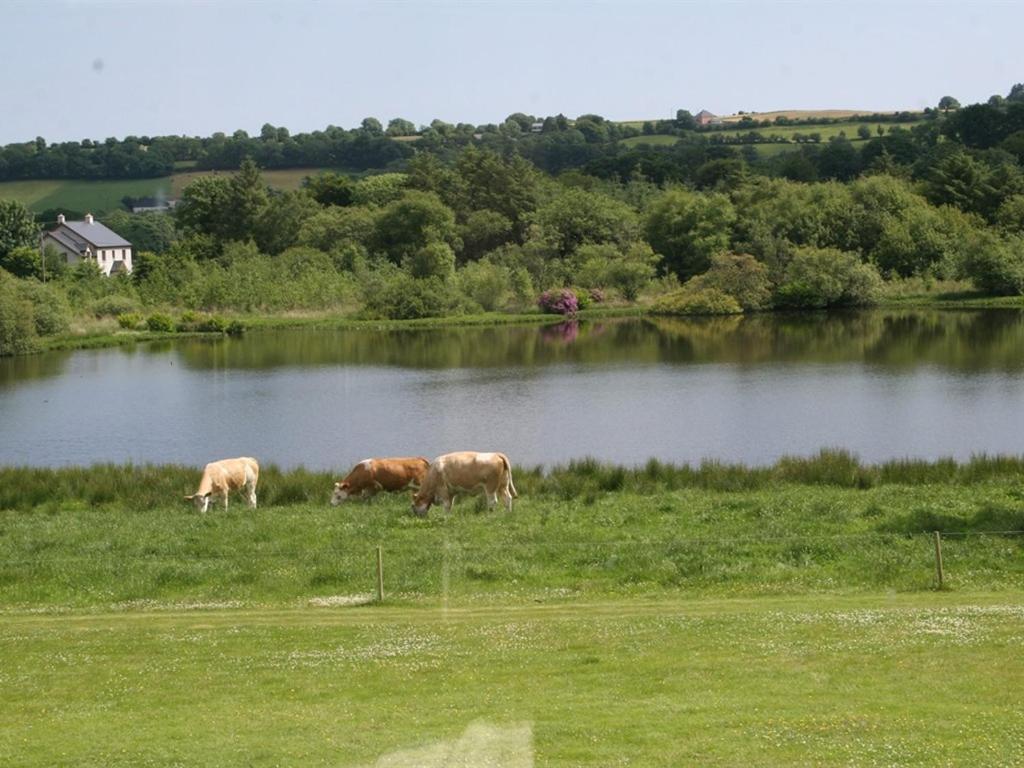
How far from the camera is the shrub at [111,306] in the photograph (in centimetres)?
7338

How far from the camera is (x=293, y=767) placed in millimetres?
9461

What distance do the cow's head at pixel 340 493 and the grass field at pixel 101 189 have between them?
420 feet

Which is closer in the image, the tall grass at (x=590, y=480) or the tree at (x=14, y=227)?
the tall grass at (x=590, y=480)

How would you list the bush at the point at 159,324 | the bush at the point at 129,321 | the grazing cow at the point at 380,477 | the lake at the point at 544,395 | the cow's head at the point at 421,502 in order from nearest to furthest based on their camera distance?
the cow's head at the point at 421,502 < the grazing cow at the point at 380,477 < the lake at the point at 544,395 < the bush at the point at 129,321 < the bush at the point at 159,324

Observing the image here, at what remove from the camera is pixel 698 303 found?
76625 millimetres

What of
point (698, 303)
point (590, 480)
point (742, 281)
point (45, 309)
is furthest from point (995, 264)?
point (590, 480)

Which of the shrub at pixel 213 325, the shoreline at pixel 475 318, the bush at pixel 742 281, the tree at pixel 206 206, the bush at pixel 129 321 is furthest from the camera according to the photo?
the tree at pixel 206 206

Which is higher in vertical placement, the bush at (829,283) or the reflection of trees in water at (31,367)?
the bush at (829,283)

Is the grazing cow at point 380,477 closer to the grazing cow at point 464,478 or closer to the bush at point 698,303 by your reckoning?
the grazing cow at point 464,478

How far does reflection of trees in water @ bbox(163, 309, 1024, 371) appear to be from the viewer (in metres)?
52.7

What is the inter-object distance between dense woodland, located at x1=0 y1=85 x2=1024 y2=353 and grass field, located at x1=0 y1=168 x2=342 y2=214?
55955 millimetres

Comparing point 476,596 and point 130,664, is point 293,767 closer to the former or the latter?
point 130,664

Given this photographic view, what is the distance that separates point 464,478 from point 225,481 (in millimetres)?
4682

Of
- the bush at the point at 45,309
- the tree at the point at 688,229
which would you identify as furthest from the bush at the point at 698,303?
the bush at the point at 45,309
